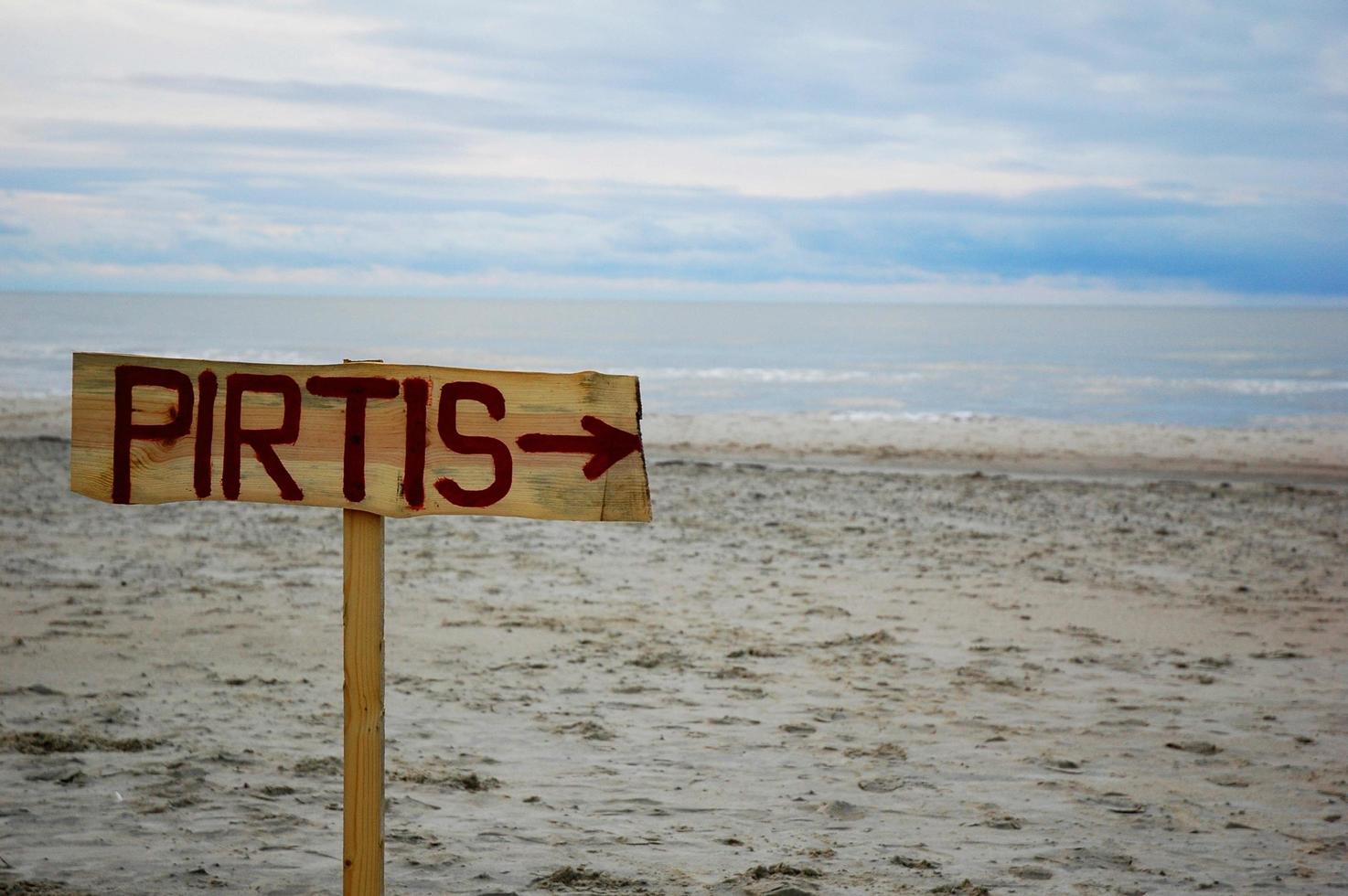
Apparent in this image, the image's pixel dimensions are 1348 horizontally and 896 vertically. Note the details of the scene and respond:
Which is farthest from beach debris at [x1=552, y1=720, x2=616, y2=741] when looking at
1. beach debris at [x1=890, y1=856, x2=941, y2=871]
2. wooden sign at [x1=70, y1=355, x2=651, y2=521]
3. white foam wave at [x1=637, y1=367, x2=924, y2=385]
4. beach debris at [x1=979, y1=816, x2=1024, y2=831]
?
white foam wave at [x1=637, y1=367, x2=924, y2=385]

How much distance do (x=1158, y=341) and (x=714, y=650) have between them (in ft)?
197

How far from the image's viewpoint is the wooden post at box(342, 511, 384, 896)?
9.12ft

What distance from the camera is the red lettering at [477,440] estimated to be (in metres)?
2.70

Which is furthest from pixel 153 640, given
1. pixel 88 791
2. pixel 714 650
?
pixel 714 650

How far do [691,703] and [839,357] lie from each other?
137 ft

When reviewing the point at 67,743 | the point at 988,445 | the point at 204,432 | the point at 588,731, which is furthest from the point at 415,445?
the point at 988,445

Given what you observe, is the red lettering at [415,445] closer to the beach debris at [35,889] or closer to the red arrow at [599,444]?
the red arrow at [599,444]

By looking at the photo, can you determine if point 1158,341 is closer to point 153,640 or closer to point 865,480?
point 865,480

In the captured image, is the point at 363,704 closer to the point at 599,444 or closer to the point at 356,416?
the point at 356,416

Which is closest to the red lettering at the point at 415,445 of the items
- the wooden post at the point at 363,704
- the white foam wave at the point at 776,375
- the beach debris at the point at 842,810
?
the wooden post at the point at 363,704

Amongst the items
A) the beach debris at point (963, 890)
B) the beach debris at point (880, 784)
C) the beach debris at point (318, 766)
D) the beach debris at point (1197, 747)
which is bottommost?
the beach debris at point (963, 890)

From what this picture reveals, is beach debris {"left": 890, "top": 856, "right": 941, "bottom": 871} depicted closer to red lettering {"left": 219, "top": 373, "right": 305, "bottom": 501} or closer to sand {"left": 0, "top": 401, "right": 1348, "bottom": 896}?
sand {"left": 0, "top": 401, "right": 1348, "bottom": 896}

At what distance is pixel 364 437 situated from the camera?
2.75 m

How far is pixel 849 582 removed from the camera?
25.7ft
